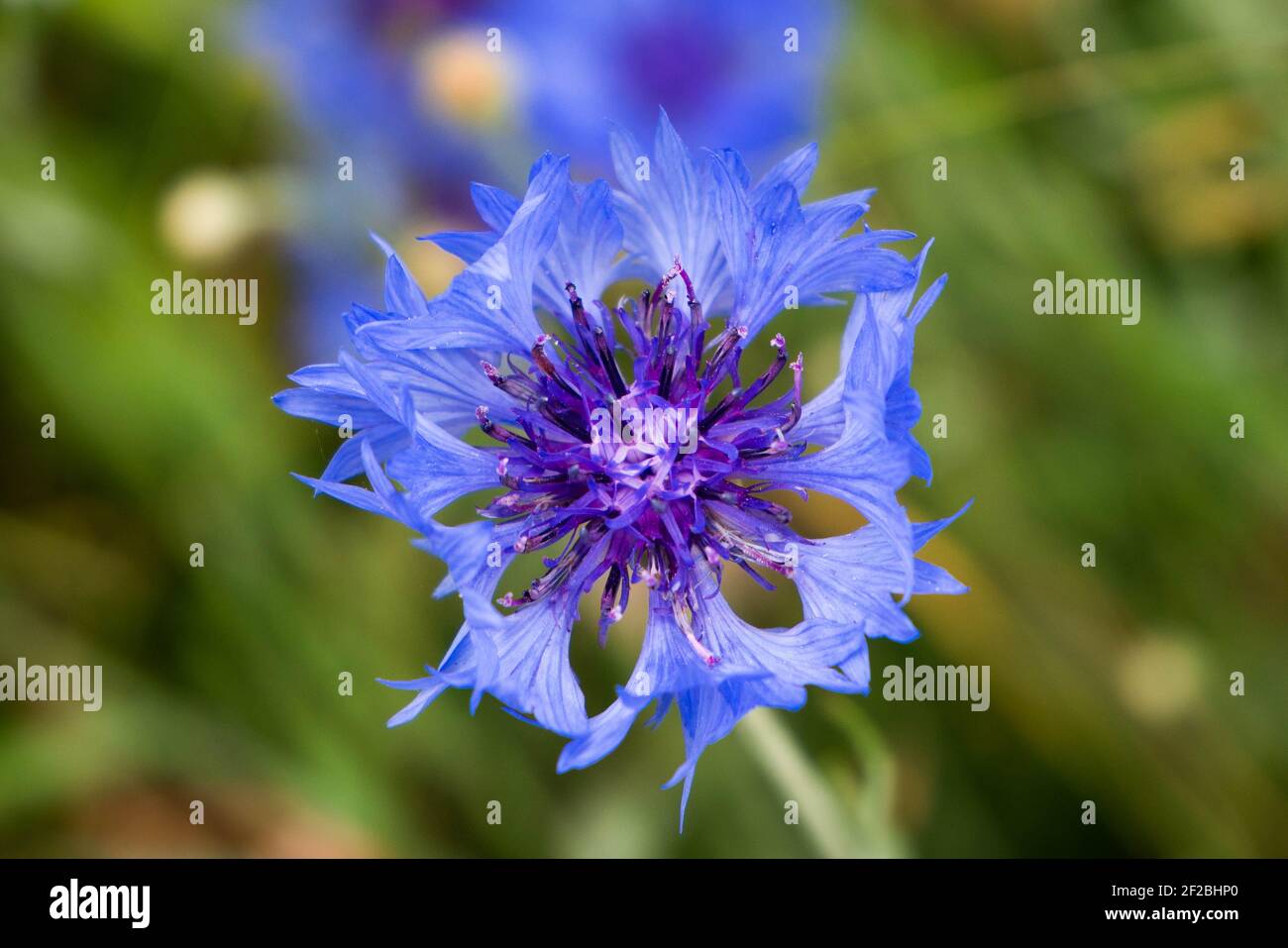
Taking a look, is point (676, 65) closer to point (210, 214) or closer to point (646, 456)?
point (210, 214)

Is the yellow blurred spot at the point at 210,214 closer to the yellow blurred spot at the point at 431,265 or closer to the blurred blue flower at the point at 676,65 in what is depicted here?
the yellow blurred spot at the point at 431,265

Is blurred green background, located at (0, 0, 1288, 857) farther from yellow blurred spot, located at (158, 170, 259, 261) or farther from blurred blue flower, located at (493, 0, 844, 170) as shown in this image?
blurred blue flower, located at (493, 0, 844, 170)

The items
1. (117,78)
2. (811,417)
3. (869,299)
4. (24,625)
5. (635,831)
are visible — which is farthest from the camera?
(117,78)

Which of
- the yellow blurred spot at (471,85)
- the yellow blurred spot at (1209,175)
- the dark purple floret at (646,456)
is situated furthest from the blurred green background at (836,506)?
the dark purple floret at (646,456)

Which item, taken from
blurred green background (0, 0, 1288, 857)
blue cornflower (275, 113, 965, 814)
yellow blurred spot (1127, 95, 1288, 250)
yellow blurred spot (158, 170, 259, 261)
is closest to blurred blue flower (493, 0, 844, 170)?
blurred green background (0, 0, 1288, 857)

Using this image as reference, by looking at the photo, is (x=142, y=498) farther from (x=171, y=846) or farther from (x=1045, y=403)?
(x=1045, y=403)

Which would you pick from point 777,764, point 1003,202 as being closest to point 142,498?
point 777,764

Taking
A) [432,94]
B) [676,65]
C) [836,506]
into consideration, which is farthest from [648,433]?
[676,65]
